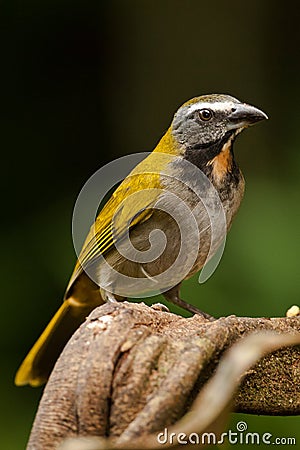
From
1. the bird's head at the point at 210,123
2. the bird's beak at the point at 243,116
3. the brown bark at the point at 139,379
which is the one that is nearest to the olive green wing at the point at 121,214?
the bird's head at the point at 210,123

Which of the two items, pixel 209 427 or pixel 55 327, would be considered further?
pixel 55 327

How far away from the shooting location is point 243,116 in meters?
2.08

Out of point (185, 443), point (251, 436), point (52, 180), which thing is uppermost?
point (185, 443)

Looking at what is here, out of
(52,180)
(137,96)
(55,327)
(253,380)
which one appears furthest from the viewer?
(137,96)

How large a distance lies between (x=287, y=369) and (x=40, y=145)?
2012 millimetres

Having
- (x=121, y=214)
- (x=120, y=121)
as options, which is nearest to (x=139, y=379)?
(x=121, y=214)

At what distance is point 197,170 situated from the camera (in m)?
2.14

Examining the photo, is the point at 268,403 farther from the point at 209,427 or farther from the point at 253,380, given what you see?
the point at 209,427

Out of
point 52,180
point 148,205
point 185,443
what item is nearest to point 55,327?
point 148,205

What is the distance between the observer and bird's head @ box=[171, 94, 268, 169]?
2090 mm

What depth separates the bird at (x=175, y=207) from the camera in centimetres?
208

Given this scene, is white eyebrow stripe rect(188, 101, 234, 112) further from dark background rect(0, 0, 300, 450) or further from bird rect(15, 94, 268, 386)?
dark background rect(0, 0, 300, 450)

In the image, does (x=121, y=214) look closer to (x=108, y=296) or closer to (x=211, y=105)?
(x=108, y=296)

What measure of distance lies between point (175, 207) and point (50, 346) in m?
0.68
